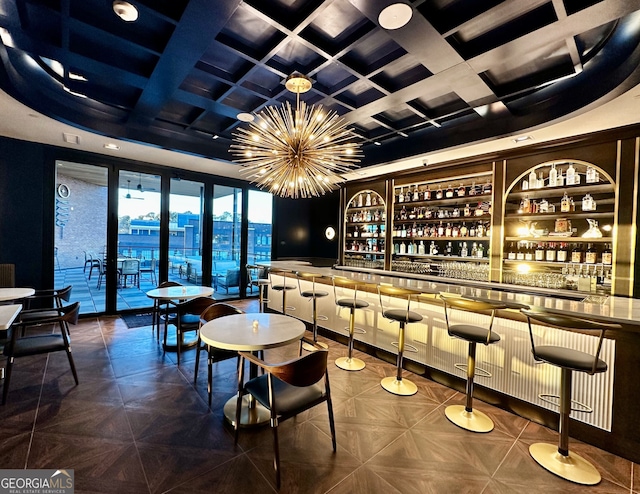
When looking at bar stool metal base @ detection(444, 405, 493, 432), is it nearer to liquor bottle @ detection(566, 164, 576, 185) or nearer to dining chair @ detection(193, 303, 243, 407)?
dining chair @ detection(193, 303, 243, 407)

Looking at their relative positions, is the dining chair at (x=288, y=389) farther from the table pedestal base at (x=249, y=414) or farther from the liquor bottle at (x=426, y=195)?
the liquor bottle at (x=426, y=195)

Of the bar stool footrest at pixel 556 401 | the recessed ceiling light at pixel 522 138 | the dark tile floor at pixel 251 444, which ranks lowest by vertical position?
the dark tile floor at pixel 251 444

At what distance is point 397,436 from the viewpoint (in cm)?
237

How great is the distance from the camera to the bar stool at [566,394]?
1.94 metres

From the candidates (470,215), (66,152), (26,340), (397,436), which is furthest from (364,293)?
(66,152)

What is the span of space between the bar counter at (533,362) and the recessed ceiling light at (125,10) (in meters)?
3.34

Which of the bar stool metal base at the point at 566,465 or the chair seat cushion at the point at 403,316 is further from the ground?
the chair seat cushion at the point at 403,316

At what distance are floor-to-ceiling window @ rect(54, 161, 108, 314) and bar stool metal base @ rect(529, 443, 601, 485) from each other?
266 inches

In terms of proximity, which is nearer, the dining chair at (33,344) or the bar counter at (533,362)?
the bar counter at (533,362)

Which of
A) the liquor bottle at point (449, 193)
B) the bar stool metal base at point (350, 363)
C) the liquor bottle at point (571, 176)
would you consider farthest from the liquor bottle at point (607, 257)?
the bar stool metal base at point (350, 363)

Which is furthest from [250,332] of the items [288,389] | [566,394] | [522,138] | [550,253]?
[550,253]

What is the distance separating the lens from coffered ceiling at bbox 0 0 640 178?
7.41 feet

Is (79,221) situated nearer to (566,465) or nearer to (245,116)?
(245,116)

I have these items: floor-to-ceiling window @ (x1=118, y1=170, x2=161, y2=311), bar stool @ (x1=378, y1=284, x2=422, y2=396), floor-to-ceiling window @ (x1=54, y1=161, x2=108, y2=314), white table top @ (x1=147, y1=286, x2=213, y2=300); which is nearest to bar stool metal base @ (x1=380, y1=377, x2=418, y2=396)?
bar stool @ (x1=378, y1=284, x2=422, y2=396)
